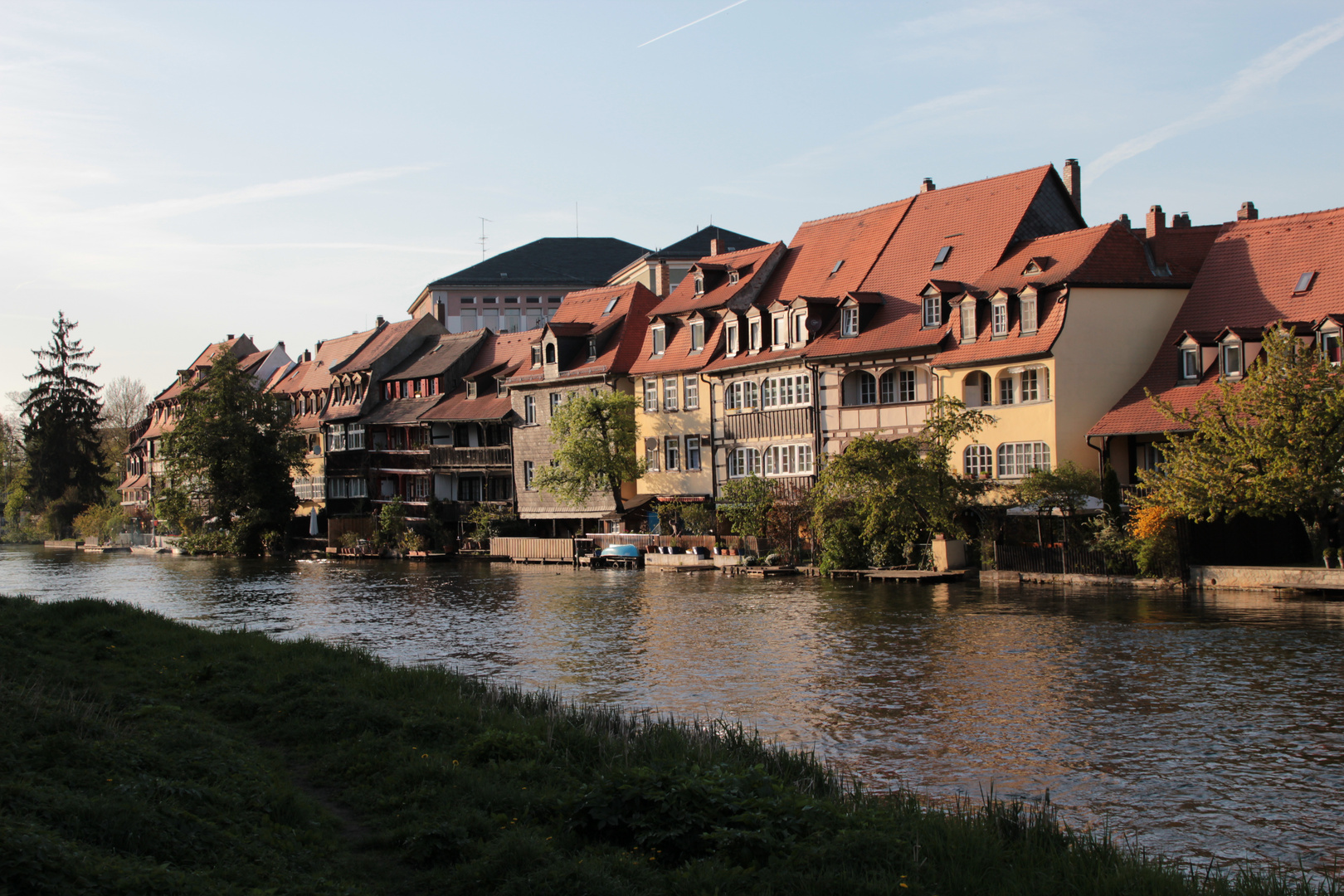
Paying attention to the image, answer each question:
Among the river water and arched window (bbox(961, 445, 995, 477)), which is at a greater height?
arched window (bbox(961, 445, 995, 477))

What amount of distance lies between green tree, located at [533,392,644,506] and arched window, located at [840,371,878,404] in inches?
551

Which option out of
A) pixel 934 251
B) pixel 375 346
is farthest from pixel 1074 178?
pixel 375 346

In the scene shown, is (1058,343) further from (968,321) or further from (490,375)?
(490,375)

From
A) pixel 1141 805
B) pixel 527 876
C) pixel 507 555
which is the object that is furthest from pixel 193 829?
pixel 507 555

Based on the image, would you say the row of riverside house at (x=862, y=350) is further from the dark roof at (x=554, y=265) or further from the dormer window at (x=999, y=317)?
the dark roof at (x=554, y=265)

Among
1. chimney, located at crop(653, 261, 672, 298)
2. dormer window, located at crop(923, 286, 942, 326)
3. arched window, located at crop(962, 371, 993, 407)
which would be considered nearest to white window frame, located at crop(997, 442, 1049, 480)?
arched window, located at crop(962, 371, 993, 407)

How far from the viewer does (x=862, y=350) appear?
49.5 m

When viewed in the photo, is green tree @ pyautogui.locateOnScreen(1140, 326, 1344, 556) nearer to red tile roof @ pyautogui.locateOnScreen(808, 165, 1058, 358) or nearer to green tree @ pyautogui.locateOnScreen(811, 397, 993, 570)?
green tree @ pyautogui.locateOnScreen(811, 397, 993, 570)

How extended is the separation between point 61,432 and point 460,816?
113 m

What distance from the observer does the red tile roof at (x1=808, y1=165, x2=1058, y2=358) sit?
48562 mm

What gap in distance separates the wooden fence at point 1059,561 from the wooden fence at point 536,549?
2498cm

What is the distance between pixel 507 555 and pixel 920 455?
27.3 metres

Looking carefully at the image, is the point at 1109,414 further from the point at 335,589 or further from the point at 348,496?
the point at 348,496

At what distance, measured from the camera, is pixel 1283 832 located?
13.5m
